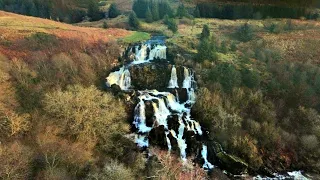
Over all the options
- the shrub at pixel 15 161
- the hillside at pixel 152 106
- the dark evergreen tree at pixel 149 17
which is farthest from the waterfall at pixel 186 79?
the dark evergreen tree at pixel 149 17

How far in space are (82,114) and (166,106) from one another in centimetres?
1618

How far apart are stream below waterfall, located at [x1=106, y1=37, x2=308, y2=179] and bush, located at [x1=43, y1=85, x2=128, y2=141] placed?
748 cm

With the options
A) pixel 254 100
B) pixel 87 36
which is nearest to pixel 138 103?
pixel 254 100

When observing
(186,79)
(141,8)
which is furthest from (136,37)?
(141,8)

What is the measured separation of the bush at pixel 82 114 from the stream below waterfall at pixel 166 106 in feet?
24.5

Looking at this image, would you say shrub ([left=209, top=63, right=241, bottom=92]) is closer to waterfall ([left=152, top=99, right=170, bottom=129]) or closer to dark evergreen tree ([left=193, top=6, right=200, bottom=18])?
waterfall ([left=152, top=99, right=170, bottom=129])

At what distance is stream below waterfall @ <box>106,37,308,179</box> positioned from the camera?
138 feet

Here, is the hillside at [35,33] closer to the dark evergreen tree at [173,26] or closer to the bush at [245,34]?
the dark evergreen tree at [173,26]

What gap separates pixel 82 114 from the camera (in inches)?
1339

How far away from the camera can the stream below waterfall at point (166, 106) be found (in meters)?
42.0

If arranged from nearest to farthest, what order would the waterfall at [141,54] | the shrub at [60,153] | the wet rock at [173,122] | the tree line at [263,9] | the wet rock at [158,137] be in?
the tree line at [263,9] → the shrub at [60,153] → the wet rock at [158,137] → the wet rock at [173,122] → the waterfall at [141,54]

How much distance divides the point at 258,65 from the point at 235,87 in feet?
39.6

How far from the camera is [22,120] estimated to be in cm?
3394

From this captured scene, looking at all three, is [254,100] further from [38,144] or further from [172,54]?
[38,144]
